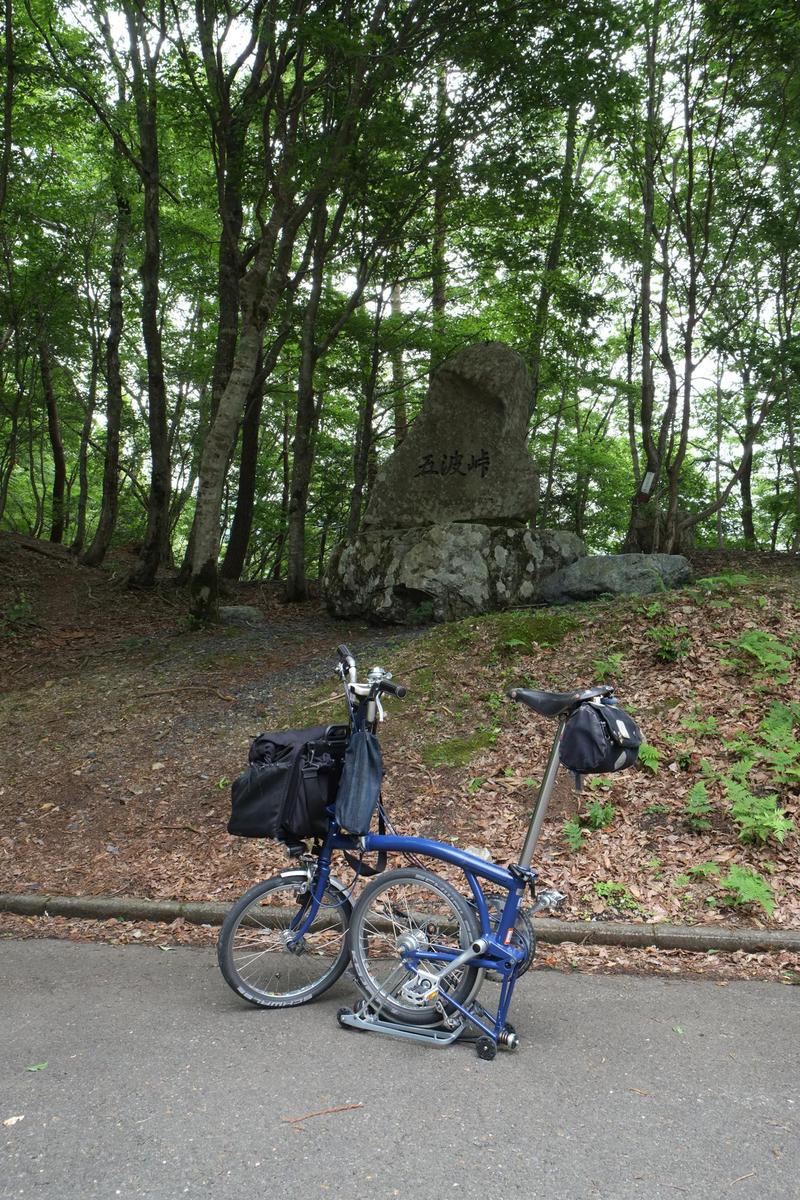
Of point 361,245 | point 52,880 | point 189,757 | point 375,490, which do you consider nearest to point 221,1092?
point 52,880

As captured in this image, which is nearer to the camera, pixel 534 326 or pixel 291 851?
pixel 291 851

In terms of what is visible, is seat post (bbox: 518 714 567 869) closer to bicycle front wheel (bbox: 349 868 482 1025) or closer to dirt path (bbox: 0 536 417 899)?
bicycle front wheel (bbox: 349 868 482 1025)

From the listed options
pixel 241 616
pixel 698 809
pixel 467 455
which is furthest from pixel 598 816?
pixel 241 616

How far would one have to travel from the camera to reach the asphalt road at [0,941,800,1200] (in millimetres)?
2412

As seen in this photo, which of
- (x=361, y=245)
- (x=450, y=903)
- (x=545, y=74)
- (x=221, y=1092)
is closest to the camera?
(x=221, y=1092)

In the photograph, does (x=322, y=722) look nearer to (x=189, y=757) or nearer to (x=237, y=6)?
(x=189, y=757)

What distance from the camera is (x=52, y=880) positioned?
5.42 meters

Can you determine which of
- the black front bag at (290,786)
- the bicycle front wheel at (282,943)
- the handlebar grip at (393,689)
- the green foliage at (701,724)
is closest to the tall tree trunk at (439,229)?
the green foliage at (701,724)

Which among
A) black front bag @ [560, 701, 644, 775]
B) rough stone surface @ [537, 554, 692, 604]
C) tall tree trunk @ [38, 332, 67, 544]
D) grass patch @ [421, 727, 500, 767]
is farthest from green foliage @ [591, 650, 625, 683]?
tall tree trunk @ [38, 332, 67, 544]

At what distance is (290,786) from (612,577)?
25.5 feet

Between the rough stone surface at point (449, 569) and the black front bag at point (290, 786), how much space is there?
6.94 meters

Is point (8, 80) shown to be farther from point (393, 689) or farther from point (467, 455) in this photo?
point (393, 689)

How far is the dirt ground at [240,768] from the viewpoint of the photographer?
4.86 m

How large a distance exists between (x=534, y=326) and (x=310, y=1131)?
42.0 ft
